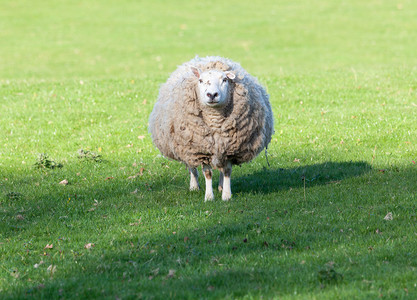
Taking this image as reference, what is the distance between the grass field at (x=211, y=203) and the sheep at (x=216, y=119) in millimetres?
696

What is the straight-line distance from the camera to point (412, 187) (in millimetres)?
9781

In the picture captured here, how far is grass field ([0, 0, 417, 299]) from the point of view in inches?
255

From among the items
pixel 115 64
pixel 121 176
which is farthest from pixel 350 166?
pixel 115 64

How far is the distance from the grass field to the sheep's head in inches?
62.7

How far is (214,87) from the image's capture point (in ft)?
30.5

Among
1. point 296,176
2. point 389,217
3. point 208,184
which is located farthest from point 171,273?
point 296,176

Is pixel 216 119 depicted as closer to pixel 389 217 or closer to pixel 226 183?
pixel 226 183

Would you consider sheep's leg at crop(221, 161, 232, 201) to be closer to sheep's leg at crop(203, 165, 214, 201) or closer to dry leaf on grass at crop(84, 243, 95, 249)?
sheep's leg at crop(203, 165, 214, 201)

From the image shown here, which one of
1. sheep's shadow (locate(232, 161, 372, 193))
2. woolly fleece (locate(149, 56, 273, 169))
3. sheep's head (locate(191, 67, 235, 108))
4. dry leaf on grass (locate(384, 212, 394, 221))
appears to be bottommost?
sheep's shadow (locate(232, 161, 372, 193))

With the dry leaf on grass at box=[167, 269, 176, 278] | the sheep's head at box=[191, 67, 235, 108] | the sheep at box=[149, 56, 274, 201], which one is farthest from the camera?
the sheep at box=[149, 56, 274, 201]

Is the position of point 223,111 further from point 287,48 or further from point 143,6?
point 143,6

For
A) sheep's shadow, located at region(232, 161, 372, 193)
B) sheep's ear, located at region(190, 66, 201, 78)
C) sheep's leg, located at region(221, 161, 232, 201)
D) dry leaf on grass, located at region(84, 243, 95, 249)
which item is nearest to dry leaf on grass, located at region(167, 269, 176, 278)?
dry leaf on grass, located at region(84, 243, 95, 249)

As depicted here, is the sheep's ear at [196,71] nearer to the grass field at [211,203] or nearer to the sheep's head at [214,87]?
the sheep's head at [214,87]

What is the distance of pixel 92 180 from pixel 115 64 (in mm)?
19671
